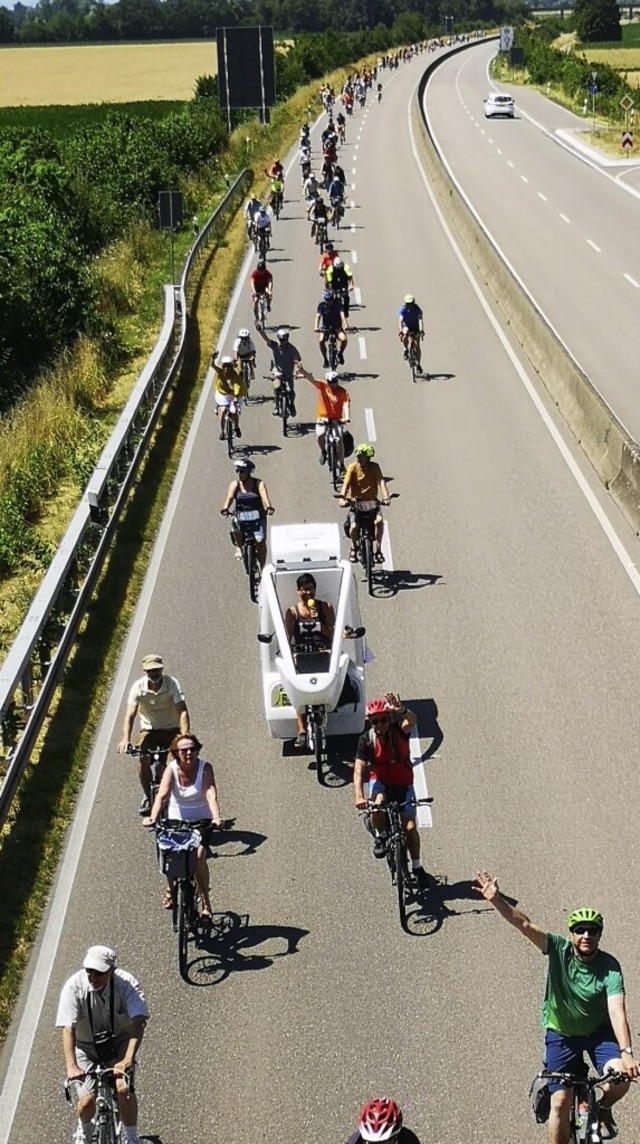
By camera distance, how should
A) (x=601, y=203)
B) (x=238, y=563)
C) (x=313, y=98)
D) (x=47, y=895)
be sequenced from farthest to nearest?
(x=313, y=98) → (x=601, y=203) → (x=238, y=563) → (x=47, y=895)

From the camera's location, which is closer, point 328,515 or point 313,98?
point 328,515

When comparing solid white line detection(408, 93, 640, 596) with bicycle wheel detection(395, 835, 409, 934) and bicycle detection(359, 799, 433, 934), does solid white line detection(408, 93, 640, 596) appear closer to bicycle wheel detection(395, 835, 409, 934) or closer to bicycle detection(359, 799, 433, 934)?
bicycle detection(359, 799, 433, 934)

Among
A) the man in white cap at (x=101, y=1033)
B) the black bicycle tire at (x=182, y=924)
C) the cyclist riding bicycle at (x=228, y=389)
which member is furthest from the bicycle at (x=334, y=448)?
the man in white cap at (x=101, y=1033)

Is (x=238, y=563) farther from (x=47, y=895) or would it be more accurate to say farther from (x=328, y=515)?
(x=47, y=895)

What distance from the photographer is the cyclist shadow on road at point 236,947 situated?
10047mm

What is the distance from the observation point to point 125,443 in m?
20.6

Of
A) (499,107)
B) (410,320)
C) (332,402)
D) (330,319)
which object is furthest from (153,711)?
(499,107)

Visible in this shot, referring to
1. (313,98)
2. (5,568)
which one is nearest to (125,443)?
(5,568)

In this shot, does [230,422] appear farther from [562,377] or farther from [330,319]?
[562,377]

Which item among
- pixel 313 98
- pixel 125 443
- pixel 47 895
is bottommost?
pixel 47 895

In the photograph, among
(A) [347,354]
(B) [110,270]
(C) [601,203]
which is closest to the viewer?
(A) [347,354]

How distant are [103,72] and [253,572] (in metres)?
139

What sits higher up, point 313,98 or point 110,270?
point 313,98

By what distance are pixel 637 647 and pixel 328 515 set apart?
5863 mm
